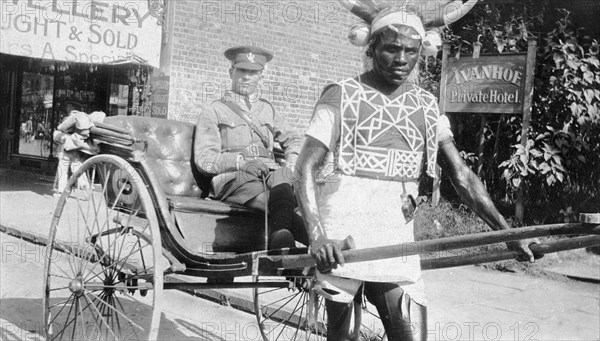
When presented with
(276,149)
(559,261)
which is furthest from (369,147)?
(559,261)

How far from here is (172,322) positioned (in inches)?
217

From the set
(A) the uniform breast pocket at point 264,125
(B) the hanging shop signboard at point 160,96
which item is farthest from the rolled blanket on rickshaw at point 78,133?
(B) the hanging shop signboard at point 160,96

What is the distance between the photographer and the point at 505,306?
638 cm

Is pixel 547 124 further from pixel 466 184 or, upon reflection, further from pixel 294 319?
pixel 466 184

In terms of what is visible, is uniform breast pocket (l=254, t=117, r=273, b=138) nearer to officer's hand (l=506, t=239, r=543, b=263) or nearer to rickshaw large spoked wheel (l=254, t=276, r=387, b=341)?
rickshaw large spoked wheel (l=254, t=276, r=387, b=341)

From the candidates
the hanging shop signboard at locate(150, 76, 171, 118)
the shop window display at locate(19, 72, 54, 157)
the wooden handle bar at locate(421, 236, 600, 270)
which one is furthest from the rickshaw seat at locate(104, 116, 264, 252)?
the shop window display at locate(19, 72, 54, 157)

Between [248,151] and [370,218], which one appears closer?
[370,218]

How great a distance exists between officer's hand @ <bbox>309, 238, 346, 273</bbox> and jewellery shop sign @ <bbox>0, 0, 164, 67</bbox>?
25.8 feet

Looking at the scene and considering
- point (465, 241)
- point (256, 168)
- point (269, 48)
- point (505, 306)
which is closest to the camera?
point (465, 241)

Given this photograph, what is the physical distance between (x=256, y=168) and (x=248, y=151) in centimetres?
46

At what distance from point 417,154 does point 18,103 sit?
16065mm

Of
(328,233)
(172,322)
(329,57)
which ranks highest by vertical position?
(329,57)

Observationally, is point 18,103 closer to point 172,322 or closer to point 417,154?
point 172,322

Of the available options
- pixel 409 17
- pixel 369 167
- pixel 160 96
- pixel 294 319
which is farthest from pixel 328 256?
pixel 160 96
